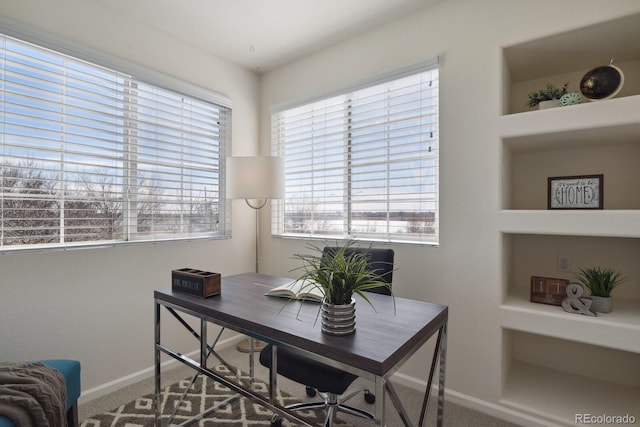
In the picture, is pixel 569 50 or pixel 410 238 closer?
pixel 569 50

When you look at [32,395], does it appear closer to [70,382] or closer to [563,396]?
[70,382]

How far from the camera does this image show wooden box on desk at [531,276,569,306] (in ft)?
6.07

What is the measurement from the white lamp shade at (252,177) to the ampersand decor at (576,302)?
190 centimetres

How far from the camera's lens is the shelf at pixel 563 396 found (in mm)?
1747

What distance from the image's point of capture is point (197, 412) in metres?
1.97

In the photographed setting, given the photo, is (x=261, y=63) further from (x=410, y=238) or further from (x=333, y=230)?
(x=410, y=238)

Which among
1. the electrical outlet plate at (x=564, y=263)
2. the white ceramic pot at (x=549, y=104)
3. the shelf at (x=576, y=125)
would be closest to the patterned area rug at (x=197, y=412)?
the electrical outlet plate at (x=564, y=263)

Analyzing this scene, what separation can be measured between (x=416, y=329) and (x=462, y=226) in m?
1.07

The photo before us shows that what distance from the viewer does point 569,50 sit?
1859mm

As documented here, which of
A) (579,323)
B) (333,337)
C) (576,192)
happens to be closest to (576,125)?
(576,192)

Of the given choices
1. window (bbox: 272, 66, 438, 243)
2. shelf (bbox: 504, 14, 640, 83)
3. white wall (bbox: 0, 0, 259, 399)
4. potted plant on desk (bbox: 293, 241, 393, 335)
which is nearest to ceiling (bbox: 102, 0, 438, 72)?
white wall (bbox: 0, 0, 259, 399)

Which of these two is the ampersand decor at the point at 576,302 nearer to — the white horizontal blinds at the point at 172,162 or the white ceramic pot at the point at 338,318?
the white ceramic pot at the point at 338,318

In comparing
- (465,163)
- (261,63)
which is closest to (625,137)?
(465,163)

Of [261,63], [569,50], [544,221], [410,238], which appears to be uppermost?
[261,63]
